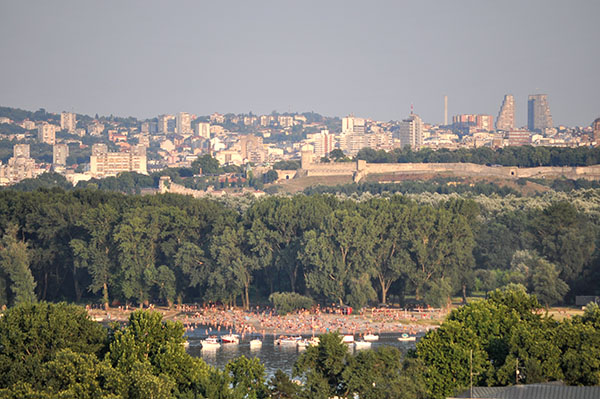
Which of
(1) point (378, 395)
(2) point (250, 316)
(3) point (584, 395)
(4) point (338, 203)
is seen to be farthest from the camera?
(4) point (338, 203)

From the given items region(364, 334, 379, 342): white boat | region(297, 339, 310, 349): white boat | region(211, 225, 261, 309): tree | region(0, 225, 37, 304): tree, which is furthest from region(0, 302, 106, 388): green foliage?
region(211, 225, 261, 309): tree

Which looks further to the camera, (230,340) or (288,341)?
(230,340)

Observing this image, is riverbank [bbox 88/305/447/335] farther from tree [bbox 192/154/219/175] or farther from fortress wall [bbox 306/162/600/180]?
tree [bbox 192/154/219/175]

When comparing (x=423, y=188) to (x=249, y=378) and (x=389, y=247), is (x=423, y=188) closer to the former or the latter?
(x=389, y=247)

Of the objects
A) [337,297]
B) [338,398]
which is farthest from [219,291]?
[338,398]

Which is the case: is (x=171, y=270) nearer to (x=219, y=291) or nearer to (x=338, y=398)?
(x=219, y=291)

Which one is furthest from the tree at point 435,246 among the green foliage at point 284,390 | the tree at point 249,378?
the tree at point 249,378

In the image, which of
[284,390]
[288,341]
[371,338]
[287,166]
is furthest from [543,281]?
[287,166]
